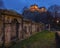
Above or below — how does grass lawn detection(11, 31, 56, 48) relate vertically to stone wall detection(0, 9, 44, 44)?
below

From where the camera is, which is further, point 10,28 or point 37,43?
point 37,43

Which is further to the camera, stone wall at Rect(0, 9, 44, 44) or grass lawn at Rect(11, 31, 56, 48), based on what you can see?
grass lawn at Rect(11, 31, 56, 48)

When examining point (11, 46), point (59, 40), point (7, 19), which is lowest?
point (11, 46)

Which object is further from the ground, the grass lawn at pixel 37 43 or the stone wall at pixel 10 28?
the stone wall at pixel 10 28

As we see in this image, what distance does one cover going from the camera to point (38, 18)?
50.5 metres

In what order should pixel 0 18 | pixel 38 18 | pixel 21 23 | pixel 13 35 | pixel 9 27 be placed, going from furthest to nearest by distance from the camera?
pixel 38 18
pixel 21 23
pixel 13 35
pixel 9 27
pixel 0 18

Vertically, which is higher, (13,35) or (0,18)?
(0,18)

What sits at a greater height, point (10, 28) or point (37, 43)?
point (10, 28)

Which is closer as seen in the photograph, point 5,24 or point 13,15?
point 5,24

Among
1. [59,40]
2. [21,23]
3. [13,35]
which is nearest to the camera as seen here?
[59,40]

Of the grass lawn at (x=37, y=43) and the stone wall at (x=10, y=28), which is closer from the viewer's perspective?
the stone wall at (x=10, y=28)

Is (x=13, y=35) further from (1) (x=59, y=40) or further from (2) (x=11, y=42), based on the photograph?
(1) (x=59, y=40)

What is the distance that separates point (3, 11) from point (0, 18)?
2.04 feet

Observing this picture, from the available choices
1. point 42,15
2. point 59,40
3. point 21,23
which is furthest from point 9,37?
point 42,15
